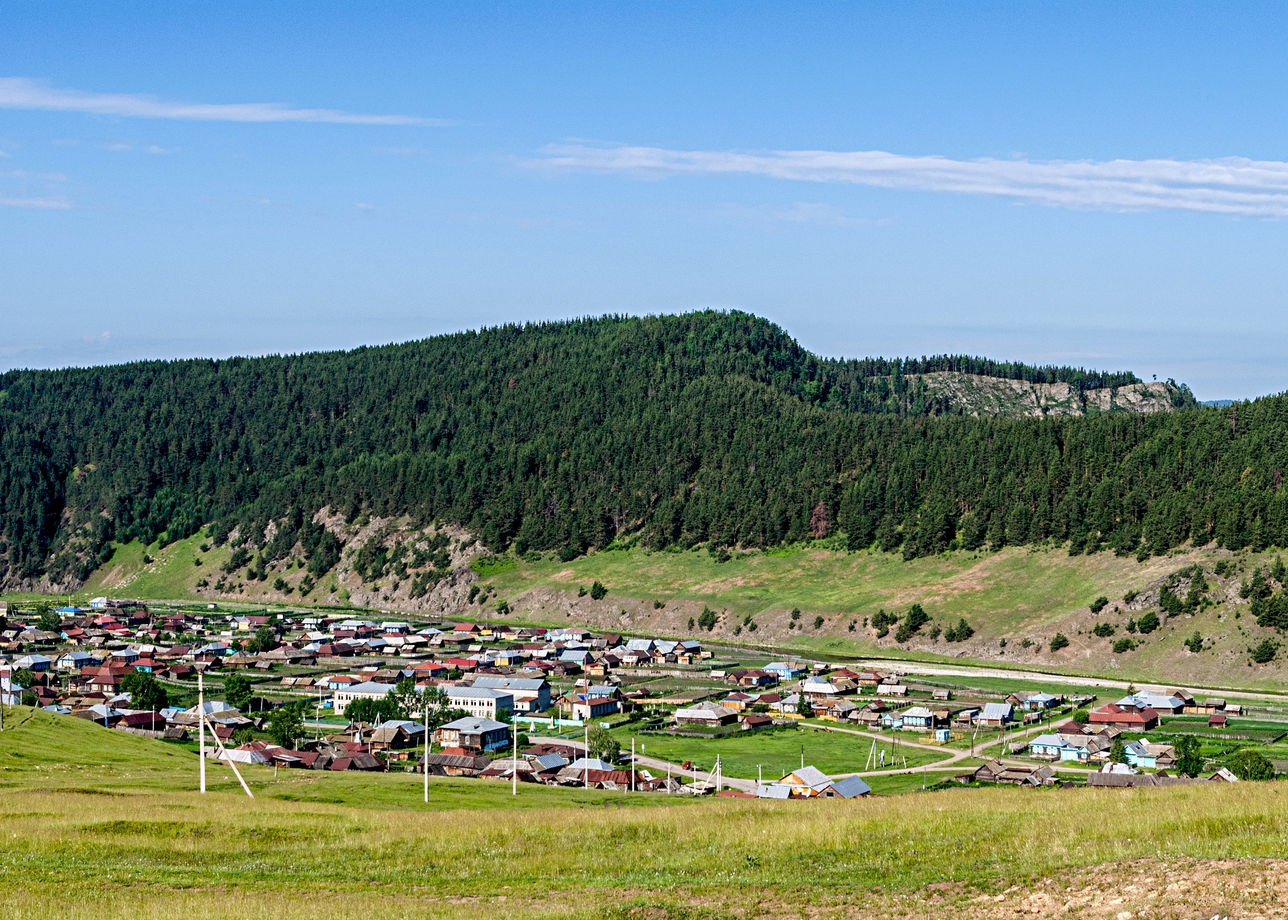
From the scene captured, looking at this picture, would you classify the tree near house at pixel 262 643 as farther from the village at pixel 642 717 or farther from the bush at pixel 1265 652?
the bush at pixel 1265 652

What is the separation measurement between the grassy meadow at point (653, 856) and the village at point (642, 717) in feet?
67.2

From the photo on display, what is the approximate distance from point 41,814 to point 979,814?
1232 inches

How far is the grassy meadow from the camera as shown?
26.5m

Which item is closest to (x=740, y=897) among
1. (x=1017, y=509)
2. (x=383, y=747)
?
(x=383, y=747)

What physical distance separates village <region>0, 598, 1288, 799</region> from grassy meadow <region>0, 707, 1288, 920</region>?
67.2ft

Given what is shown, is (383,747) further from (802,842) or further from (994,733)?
(802,842)

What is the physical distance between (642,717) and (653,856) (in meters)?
81.3

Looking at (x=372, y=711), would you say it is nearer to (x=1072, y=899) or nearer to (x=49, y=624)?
(x=1072, y=899)

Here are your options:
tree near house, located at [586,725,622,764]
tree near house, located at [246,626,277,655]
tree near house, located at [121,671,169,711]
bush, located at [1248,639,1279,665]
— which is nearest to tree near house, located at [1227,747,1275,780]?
tree near house, located at [586,725,622,764]

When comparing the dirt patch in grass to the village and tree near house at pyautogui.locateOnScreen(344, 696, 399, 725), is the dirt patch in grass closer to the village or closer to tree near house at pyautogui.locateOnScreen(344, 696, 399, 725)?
the village

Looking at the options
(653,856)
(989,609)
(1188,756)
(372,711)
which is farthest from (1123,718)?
(653,856)

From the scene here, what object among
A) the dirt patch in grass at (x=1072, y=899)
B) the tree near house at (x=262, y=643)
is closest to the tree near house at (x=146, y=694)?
the tree near house at (x=262, y=643)

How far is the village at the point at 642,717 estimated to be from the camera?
85.3 metres

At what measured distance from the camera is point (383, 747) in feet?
326
